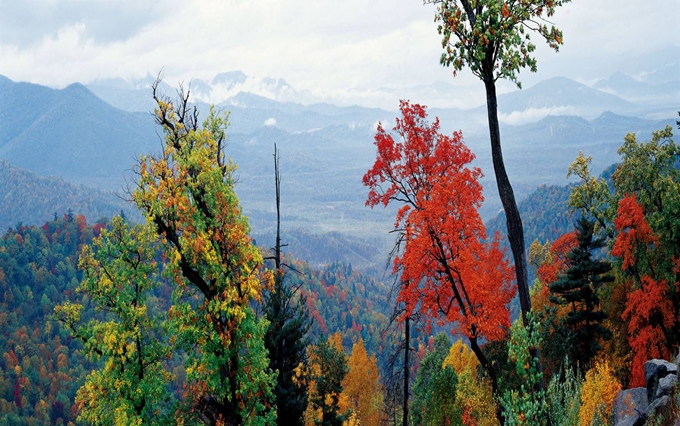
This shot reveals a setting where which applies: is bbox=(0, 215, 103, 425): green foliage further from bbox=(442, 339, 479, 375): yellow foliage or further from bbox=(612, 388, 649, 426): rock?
bbox=(612, 388, 649, 426): rock

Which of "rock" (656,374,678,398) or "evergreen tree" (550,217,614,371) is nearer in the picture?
"rock" (656,374,678,398)

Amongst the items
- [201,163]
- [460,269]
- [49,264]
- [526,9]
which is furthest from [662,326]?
[49,264]

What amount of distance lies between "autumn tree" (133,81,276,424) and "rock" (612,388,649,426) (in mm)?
10104

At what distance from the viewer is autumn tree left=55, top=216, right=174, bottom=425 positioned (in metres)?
14.9

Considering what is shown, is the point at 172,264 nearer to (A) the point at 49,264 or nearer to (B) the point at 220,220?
(B) the point at 220,220

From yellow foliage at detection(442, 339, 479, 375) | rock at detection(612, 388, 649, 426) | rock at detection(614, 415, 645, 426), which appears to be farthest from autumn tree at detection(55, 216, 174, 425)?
yellow foliage at detection(442, 339, 479, 375)

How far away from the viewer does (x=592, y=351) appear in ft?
85.0

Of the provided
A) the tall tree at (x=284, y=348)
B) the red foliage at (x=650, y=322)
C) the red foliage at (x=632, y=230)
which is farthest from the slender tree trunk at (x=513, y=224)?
the red foliage at (x=632, y=230)

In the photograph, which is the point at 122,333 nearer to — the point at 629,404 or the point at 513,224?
the point at 513,224

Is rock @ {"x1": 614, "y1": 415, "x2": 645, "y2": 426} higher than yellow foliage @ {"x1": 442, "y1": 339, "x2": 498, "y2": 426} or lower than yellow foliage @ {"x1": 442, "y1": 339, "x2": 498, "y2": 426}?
higher

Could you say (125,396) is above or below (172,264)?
below

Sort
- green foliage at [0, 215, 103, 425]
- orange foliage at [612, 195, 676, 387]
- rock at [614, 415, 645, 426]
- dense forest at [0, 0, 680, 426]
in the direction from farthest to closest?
green foliage at [0, 215, 103, 425]
orange foliage at [612, 195, 676, 387]
rock at [614, 415, 645, 426]
dense forest at [0, 0, 680, 426]

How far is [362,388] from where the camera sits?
63.3 meters

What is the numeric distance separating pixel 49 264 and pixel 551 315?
620 feet
